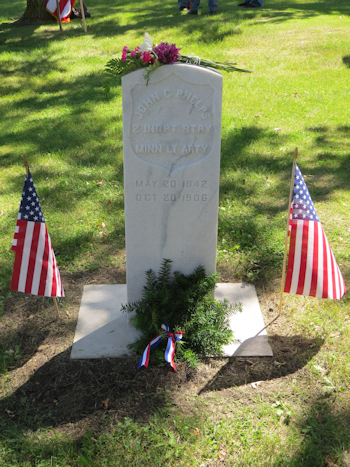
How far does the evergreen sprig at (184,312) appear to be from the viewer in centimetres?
341

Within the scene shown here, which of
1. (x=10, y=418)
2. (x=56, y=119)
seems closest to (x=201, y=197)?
(x=10, y=418)

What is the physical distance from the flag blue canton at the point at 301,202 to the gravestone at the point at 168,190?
631mm

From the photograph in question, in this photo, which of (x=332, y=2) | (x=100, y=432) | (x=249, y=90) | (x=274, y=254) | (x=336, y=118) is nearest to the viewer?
Answer: (x=100, y=432)

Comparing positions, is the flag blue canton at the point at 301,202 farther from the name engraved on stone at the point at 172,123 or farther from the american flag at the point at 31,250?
the american flag at the point at 31,250

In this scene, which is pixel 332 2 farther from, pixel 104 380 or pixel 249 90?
pixel 104 380

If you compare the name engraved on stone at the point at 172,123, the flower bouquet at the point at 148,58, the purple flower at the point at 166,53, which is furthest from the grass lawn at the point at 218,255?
the purple flower at the point at 166,53

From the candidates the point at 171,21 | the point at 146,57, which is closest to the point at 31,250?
the point at 146,57

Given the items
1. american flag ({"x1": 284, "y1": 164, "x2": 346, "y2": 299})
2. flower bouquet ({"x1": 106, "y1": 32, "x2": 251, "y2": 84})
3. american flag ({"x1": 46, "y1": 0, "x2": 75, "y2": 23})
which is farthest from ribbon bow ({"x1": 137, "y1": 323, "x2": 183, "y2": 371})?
american flag ({"x1": 46, "y1": 0, "x2": 75, "y2": 23})

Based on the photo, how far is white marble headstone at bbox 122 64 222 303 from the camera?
300 cm

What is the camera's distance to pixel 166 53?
114 inches

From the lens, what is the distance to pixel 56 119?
26.2 ft

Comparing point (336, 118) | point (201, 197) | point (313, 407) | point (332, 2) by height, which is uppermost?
point (332, 2)

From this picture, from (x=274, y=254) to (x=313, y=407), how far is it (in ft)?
6.35

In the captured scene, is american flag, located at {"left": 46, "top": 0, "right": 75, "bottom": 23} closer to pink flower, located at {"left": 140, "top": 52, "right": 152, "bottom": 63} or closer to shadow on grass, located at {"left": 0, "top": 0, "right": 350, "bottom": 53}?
shadow on grass, located at {"left": 0, "top": 0, "right": 350, "bottom": 53}
